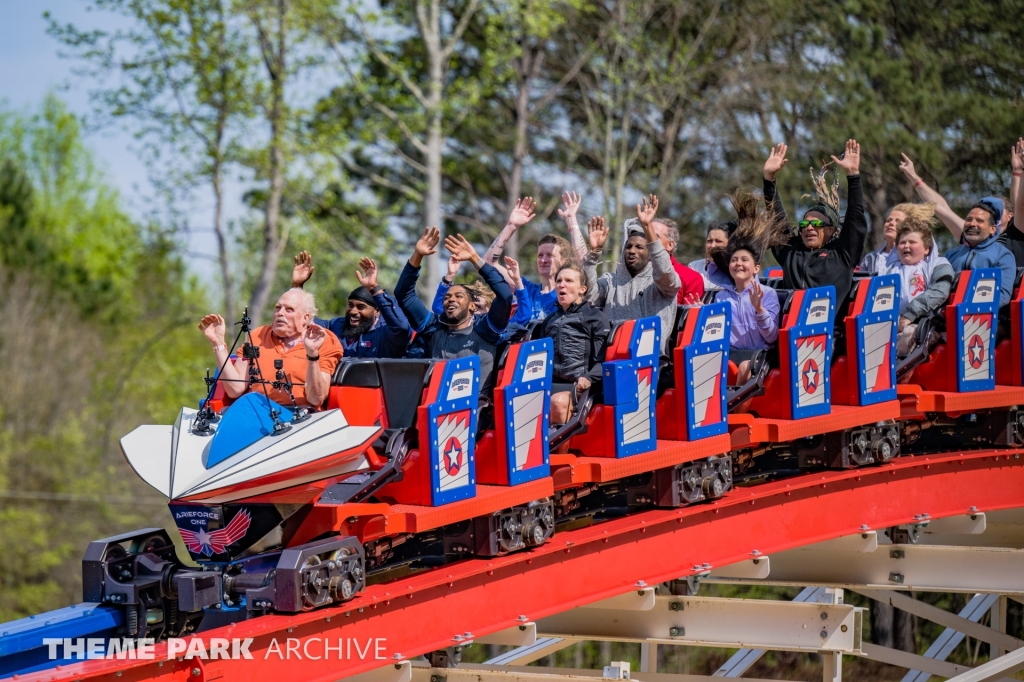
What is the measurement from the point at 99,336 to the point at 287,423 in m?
28.3

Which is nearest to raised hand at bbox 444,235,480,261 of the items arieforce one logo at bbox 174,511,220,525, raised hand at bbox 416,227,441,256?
raised hand at bbox 416,227,441,256

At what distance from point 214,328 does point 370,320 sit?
4.42 feet

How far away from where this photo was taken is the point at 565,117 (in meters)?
23.5

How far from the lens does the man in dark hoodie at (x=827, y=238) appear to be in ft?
25.2

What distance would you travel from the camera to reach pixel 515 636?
6.20 meters

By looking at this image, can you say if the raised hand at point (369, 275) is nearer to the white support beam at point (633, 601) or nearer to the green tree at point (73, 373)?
the white support beam at point (633, 601)

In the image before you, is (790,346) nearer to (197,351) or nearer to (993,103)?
(993,103)

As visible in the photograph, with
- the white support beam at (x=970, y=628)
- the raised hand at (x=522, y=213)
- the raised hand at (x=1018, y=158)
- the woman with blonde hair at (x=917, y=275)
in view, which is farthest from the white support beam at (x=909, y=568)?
the raised hand at (x=522, y=213)

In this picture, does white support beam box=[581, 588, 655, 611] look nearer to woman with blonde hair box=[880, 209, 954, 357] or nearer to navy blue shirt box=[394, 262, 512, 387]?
navy blue shirt box=[394, 262, 512, 387]

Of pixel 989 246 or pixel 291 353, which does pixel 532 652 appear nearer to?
pixel 291 353

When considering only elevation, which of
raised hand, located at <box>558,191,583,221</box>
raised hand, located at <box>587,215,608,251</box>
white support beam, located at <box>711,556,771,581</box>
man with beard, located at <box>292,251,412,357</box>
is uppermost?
raised hand, located at <box>558,191,583,221</box>

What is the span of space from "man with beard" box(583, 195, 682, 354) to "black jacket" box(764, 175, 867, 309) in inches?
43.1

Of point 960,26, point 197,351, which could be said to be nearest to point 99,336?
point 197,351

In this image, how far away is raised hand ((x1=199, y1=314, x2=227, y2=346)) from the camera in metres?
5.88
